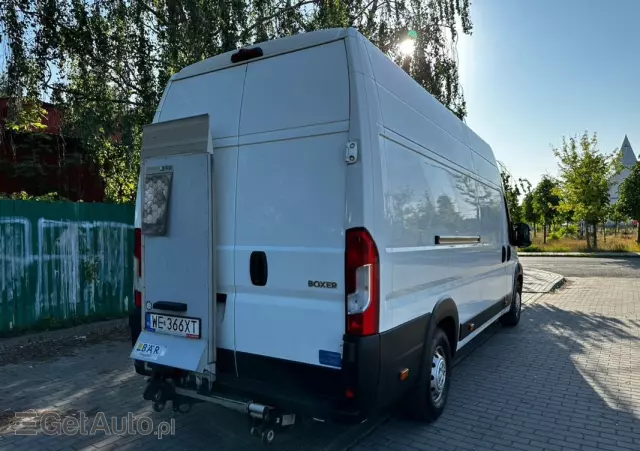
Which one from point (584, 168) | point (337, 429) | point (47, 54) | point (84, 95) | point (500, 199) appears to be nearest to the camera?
point (337, 429)

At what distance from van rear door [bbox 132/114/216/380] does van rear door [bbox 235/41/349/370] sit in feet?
0.75

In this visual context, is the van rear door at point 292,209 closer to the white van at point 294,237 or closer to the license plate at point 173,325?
the white van at point 294,237

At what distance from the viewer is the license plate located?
3.33 metres

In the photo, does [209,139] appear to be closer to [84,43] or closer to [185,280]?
[185,280]

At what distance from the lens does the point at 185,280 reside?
11.1 feet

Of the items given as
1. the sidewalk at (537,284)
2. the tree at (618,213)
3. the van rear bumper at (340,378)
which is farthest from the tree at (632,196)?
the van rear bumper at (340,378)

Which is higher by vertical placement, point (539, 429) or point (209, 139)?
point (209, 139)

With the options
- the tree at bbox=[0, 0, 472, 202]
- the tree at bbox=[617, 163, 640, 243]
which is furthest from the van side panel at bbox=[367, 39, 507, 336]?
the tree at bbox=[617, 163, 640, 243]

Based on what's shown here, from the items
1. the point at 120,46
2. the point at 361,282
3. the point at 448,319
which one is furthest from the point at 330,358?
the point at 120,46

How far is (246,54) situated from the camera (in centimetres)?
346

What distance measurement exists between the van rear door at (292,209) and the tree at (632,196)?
94.3ft

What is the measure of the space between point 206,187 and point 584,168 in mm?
26643

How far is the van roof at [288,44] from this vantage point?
3078mm

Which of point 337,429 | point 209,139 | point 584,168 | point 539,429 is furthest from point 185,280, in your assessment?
point 584,168
